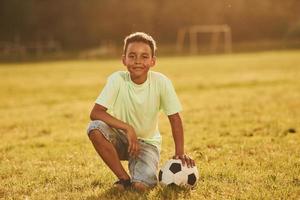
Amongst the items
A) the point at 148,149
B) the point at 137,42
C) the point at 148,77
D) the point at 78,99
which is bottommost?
the point at 78,99

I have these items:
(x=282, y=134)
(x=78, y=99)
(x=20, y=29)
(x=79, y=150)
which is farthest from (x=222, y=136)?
(x=20, y=29)

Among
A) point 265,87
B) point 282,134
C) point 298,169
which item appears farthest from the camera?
point 265,87

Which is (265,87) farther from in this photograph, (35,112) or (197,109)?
(35,112)

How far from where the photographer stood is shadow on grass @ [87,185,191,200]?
4629 mm

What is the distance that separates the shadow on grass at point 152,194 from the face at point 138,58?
3.83ft

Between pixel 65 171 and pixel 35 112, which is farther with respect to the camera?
pixel 35 112

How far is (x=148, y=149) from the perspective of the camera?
208 inches

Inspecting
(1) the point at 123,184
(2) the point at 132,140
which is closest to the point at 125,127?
(2) the point at 132,140

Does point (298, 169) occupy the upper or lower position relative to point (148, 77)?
lower

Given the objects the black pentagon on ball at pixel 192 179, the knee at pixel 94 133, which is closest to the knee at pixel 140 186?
the black pentagon on ball at pixel 192 179

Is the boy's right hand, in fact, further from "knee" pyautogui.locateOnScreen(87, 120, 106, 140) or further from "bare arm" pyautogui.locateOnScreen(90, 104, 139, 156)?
"knee" pyautogui.locateOnScreen(87, 120, 106, 140)

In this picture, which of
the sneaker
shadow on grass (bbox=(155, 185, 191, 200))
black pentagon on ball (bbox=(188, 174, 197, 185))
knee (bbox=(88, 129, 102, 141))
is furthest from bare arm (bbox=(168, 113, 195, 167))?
knee (bbox=(88, 129, 102, 141))

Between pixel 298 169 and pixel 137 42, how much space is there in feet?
7.24

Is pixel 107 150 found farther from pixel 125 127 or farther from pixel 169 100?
pixel 169 100
